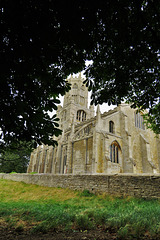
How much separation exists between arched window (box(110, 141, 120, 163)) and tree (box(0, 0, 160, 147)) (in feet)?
54.1

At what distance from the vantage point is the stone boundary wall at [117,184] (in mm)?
7441

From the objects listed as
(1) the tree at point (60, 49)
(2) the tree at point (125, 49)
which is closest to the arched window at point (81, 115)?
(2) the tree at point (125, 49)

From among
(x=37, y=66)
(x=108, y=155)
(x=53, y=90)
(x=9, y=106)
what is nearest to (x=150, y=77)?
(x=53, y=90)

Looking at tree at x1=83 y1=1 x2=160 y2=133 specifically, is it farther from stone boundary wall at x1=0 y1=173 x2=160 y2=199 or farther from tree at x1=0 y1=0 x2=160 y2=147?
stone boundary wall at x1=0 y1=173 x2=160 y2=199

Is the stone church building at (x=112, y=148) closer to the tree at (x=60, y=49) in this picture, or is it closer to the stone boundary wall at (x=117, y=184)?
the stone boundary wall at (x=117, y=184)

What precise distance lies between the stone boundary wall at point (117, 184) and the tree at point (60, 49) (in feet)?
16.1


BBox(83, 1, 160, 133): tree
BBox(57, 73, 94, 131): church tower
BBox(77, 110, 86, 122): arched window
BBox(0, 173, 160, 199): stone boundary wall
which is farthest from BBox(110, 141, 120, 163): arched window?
BBox(77, 110, 86, 122): arched window

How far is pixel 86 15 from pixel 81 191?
36.2 ft

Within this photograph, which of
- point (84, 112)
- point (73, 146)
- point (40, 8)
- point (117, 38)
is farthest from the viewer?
point (84, 112)

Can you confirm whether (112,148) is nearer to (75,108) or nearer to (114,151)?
(114,151)

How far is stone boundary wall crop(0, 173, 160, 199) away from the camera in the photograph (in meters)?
7.44

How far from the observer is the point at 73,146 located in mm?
24484

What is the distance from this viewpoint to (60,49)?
136 inches

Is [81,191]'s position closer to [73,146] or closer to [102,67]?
[102,67]
